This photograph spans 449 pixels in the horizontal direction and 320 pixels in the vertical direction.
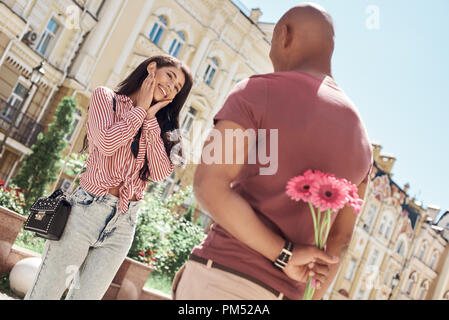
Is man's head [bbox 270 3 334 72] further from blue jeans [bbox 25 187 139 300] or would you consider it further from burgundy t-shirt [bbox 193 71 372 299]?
blue jeans [bbox 25 187 139 300]

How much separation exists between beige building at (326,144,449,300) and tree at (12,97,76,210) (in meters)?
18.8

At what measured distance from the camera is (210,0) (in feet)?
67.5

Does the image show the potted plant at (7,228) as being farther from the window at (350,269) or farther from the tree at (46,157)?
the window at (350,269)

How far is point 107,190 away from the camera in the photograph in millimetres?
2295

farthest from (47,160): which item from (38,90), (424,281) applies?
(424,281)

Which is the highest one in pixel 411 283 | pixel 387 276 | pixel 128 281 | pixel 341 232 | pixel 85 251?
pixel 411 283

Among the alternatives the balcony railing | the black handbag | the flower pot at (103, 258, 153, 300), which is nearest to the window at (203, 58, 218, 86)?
the balcony railing

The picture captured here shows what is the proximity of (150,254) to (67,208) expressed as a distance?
6.43m

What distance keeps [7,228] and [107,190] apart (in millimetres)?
4117

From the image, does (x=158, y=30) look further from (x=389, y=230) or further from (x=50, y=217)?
(x=389, y=230)

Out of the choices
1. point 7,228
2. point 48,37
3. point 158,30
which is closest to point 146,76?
point 7,228

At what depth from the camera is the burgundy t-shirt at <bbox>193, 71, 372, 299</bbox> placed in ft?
4.47

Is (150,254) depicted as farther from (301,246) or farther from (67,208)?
(301,246)

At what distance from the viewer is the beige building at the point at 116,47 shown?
1551cm
